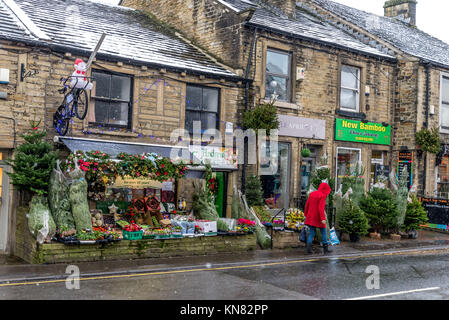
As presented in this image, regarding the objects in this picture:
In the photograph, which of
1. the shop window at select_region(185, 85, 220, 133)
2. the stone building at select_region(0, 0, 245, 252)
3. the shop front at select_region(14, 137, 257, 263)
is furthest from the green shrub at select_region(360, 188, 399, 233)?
the shop window at select_region(185, 85, 220, 133)

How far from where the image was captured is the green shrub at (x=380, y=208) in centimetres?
1644

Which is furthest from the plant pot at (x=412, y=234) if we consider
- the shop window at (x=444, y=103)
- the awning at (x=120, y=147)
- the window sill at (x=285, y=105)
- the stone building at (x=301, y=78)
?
the awning at (x=120, y=147)

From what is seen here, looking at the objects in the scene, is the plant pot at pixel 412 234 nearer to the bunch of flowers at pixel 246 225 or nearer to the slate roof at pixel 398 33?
the bunch of flowers at pixel 246 225

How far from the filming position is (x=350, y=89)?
19.6 meters

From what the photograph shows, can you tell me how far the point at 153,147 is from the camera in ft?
46.5

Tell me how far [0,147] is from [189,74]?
576 centimetres

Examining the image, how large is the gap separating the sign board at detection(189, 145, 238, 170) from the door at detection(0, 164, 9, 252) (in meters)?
5.07

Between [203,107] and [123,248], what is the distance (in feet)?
19.3

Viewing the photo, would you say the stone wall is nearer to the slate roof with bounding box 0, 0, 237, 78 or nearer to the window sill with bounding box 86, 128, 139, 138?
the window sill with bounding box 86, 128, 139, 138

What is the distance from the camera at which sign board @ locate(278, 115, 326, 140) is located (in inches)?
679

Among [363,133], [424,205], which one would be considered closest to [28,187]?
[363,133]

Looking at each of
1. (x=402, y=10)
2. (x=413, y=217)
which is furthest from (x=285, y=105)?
(x=402, y=10)

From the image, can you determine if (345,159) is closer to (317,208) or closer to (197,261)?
(317,208)
